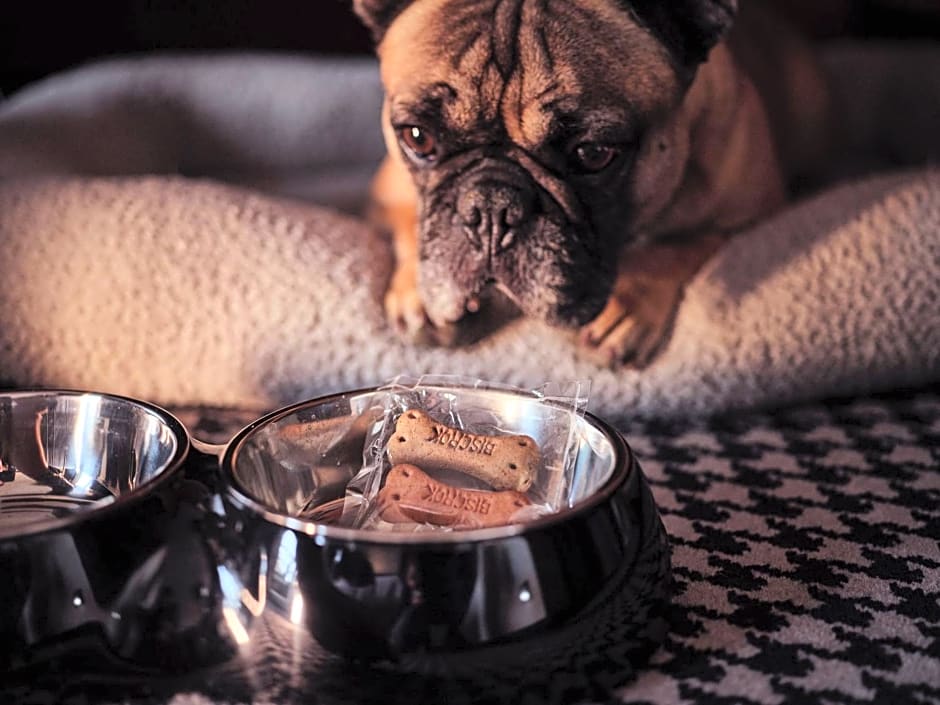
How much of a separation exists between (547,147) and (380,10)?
262 mm

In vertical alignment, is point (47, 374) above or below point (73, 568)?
below

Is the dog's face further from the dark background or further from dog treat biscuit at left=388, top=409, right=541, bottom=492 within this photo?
the dark background

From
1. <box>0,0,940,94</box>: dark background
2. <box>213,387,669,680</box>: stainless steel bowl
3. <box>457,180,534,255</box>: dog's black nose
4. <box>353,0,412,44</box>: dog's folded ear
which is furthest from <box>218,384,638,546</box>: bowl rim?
<box>0,0,940,94</box>: dark background

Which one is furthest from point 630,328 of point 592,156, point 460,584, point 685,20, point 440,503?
point 460,584

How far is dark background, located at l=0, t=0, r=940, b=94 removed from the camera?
5.13 ft

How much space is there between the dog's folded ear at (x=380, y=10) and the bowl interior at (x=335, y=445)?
1.61ft

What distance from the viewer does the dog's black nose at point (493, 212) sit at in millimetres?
892

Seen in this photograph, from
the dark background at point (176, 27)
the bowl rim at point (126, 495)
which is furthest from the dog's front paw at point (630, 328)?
the dark background at point (176, 27)

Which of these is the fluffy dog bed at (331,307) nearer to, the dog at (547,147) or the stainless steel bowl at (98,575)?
the dog at (547,147)

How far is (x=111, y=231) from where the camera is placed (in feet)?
3.39

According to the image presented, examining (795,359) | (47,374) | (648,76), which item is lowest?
(47,374)

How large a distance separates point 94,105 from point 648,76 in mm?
815

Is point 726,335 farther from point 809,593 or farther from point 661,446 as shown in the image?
point 809,593

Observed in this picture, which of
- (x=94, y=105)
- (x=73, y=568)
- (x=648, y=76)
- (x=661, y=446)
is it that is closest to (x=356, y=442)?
(x=73, y=568)
